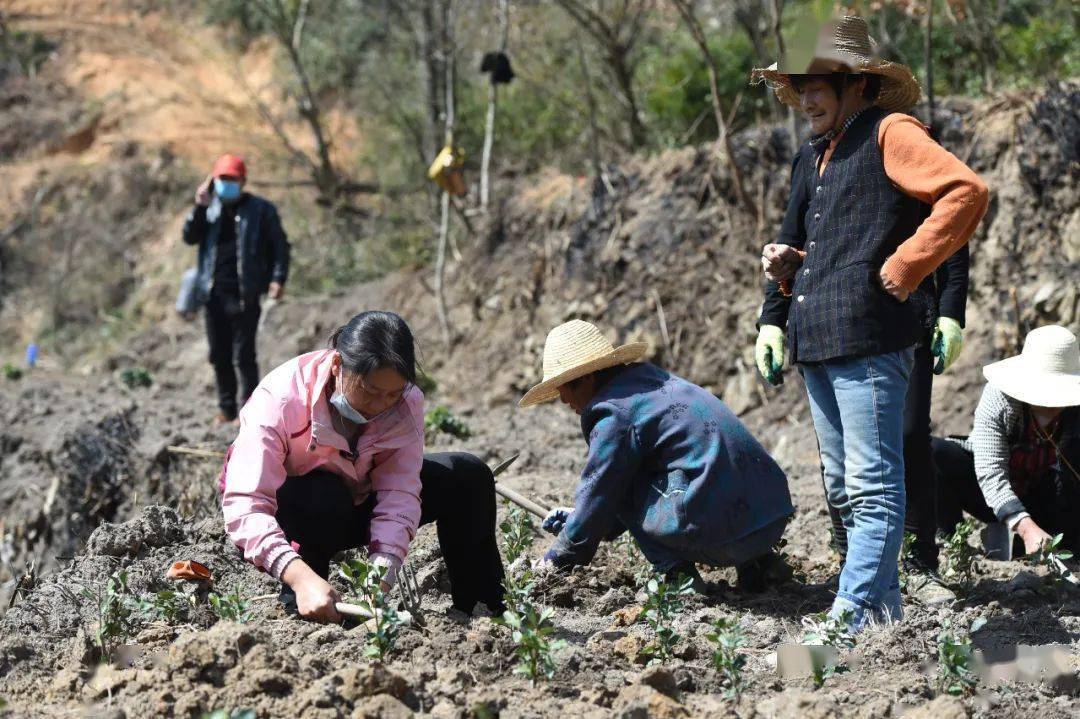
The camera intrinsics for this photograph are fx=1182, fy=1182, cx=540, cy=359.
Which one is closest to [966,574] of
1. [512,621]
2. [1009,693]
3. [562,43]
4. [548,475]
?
[1009,693]

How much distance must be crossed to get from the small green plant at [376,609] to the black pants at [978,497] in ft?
7.58

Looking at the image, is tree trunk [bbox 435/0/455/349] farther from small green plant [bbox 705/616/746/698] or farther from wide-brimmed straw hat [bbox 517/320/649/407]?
small green plant [bbox 705/616/746/698]

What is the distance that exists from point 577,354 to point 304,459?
2.99 ft

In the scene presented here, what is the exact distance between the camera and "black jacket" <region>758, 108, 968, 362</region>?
10.8ft

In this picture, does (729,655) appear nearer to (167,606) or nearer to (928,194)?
(928,194)

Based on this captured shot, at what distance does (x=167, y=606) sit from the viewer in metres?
3.41

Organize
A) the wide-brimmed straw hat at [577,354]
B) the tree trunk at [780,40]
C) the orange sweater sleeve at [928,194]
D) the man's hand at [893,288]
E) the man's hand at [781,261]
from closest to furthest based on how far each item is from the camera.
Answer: the orange sweater sleeve at [928,194]
the man's hand at [893,288]
the man's hand at [781,261]
the wide-brimmed straw hat at [577,354]
the tree trunk at [780,40]

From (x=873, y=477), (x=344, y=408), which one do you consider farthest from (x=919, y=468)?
(x=344, y=408)

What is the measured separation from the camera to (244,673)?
9.31ft

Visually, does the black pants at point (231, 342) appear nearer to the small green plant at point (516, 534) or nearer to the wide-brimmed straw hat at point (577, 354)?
the small green plant at point (516, 534)

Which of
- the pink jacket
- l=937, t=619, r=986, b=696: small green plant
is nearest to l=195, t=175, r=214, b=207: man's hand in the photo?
the pink jacket

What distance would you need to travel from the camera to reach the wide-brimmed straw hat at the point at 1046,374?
4.00m

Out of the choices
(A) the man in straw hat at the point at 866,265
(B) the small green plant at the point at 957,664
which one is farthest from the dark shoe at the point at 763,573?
(B) the small green plant at the point at 957,664

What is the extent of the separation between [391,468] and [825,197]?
1.52 metres
